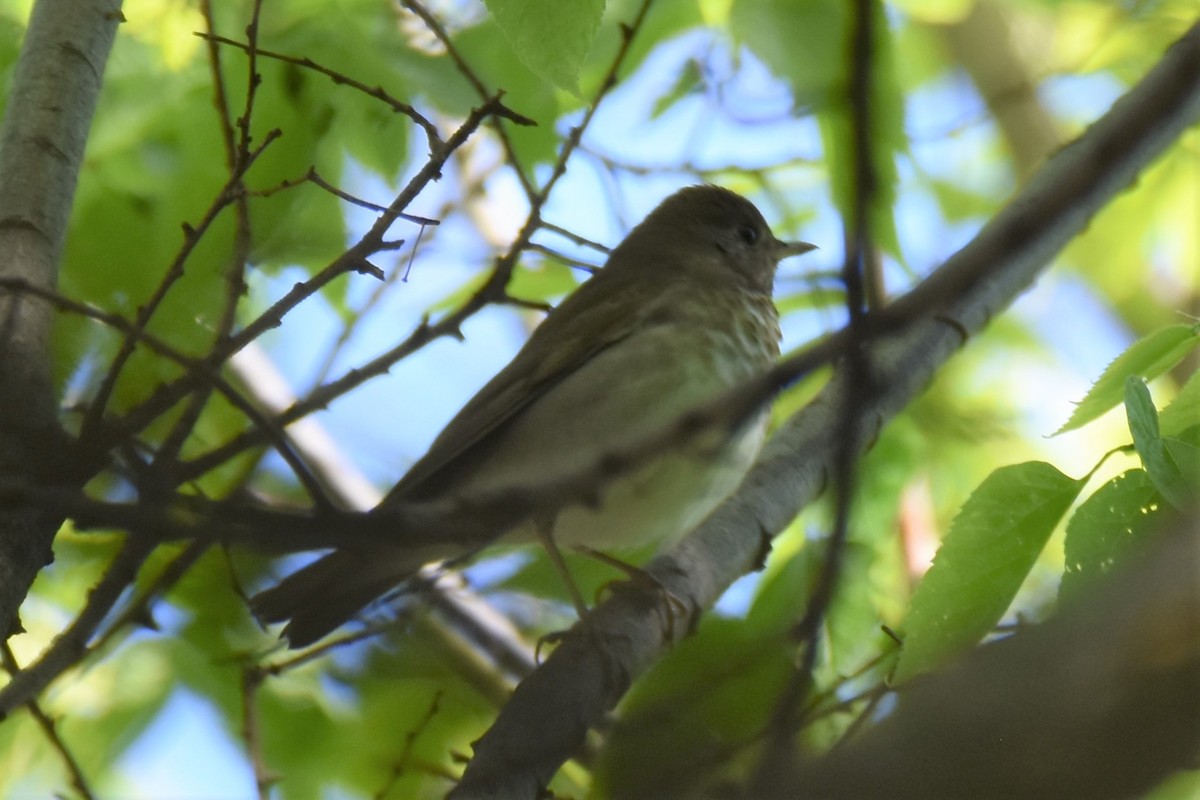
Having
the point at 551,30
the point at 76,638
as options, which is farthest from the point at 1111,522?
the point at 76,638

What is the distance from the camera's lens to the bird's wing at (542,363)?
3.63 meters

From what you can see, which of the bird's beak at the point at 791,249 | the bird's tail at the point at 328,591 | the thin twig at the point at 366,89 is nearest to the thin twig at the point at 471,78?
the thin twig at the point at 366,89

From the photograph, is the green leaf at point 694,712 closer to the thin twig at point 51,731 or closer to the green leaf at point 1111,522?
the green leaf at point 1111,522

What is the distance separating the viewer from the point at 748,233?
4.97 metres

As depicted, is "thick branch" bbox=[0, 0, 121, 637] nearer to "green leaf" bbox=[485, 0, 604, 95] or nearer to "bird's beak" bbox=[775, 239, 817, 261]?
"green leaf" bbox=[485, 0, 604, 95]

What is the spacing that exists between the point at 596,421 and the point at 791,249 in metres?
1.49

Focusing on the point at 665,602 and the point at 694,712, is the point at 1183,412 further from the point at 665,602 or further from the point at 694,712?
the point at 665,602

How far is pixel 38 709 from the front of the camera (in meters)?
2.78

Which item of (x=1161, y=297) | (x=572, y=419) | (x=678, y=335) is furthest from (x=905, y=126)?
(x=1161, y=297)

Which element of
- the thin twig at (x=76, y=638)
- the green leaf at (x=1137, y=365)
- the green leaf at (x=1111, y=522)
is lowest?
the green leaf at (x=1111, y=522)

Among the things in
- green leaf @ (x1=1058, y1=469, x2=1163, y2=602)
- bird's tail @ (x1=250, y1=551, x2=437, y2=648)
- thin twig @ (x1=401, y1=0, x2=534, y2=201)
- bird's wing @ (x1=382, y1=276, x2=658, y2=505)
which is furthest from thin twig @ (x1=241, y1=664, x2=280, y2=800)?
green leaf @ (x1=1058, y1=469, x2=1163, y2=602)

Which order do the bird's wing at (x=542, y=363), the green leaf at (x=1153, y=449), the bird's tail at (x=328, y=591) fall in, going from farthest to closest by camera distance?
the bird's wing at (x=542, y=363) → the bird's tail at (x=328, y=591) → the green leaf at (x=1153, y=449)

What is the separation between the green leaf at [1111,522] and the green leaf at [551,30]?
1.13 metres

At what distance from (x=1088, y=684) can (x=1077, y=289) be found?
5933mm
